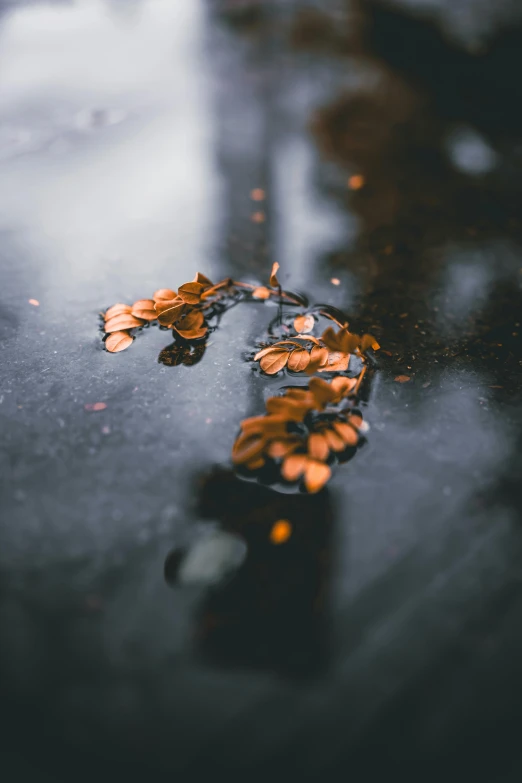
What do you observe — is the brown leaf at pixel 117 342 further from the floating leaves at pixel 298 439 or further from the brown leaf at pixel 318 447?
the brown leaf at pixel 318 447

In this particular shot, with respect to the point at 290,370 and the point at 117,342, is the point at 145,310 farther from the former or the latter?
the point at 290,370

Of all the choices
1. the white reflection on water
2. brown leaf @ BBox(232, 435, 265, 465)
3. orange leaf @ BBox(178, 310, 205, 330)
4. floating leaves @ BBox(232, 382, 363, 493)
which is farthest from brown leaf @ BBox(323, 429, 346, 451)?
the white reflection on water

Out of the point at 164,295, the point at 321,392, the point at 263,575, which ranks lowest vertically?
the point at 263,575

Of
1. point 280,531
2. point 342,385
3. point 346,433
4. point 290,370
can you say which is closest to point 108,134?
point 290,370

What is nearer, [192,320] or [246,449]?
[246,449]

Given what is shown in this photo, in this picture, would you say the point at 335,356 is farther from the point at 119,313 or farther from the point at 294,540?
the point at 119,313

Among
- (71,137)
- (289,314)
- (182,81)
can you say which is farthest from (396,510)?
(182,81)

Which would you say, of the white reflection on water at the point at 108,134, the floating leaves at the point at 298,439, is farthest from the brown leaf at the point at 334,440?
the white reflection on water at the point at 108,134
